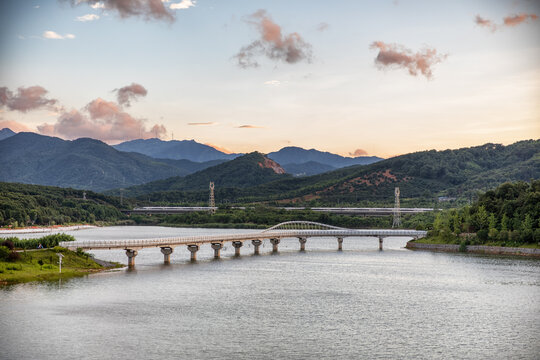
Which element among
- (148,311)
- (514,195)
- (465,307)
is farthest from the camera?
(514,195)

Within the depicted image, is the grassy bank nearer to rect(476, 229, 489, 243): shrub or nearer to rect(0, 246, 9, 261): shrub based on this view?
rect(476, 229, 489, 243): shrub

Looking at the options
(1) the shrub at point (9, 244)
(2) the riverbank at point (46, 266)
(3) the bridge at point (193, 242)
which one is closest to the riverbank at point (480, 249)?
(3) the bridge at point (193, 242)

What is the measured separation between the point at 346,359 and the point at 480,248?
80.3 m

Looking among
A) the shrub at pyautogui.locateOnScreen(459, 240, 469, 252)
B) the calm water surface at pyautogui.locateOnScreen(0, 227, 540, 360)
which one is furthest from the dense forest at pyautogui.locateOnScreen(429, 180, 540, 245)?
the calm water surface at pyautogui.locateOnScreen(0, 227, 540, 360)

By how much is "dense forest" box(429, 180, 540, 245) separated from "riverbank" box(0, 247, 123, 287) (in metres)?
67.8

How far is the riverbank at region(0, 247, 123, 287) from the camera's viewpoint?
69875mm

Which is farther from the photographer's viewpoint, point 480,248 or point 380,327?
point 480,248

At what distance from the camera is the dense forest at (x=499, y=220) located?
111062 mm

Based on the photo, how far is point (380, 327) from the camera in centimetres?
5262

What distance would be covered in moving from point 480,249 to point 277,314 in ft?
226

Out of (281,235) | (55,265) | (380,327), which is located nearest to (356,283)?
(380,327)

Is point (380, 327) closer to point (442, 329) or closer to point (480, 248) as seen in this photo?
point (442, 329)

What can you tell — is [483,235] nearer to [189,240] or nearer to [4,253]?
[189,240]

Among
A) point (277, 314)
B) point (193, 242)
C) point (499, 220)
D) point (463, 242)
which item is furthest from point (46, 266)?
point (499, 220)
